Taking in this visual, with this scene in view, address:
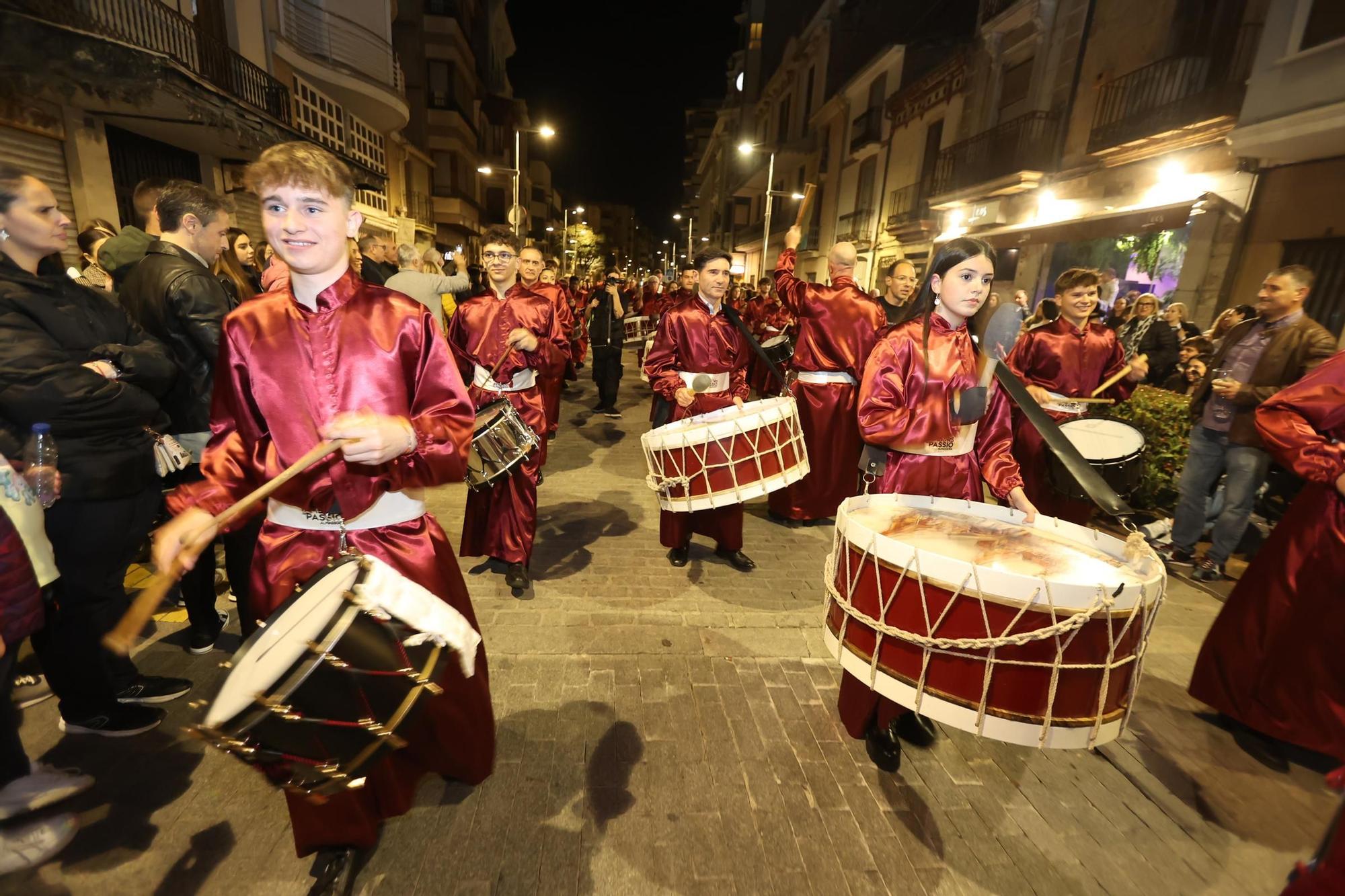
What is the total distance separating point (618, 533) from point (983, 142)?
15.1m

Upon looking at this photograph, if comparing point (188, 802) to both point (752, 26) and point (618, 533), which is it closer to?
point (618, 533)

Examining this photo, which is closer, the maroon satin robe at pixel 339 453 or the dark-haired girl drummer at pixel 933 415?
the maroon satin robe at pixel 339 453

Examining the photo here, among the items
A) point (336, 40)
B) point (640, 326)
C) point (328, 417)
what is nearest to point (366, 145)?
point (336, 40)

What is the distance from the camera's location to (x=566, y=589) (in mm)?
4129

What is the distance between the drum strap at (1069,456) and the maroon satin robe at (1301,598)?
86 cm

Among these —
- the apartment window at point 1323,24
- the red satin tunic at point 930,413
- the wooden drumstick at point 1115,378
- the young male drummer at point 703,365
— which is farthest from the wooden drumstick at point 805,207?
the apartment window at point 1323,24

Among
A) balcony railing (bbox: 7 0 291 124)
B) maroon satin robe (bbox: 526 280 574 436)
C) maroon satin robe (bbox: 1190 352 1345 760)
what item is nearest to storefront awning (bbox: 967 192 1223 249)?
maroon satin robe (bbox: 526 280 574 436)

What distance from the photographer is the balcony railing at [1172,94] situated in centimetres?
886

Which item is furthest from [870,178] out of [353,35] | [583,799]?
[583,799]

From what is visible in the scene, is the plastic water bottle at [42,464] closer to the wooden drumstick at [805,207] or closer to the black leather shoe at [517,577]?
the black leather shoe at [517,577]

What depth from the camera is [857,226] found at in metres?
23.6

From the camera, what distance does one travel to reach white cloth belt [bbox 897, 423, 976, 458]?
9.20 ft

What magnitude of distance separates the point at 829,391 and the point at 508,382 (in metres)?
2.75

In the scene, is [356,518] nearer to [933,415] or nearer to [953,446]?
[933,415]
